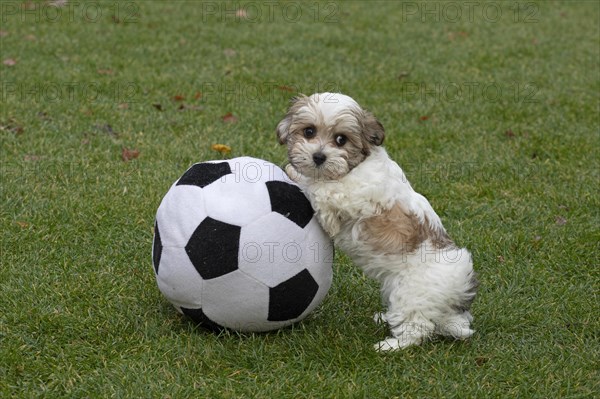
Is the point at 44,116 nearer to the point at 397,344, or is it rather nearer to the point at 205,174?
the point at 205,174

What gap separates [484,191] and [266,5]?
289 inches

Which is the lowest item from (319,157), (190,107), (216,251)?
(190,107)

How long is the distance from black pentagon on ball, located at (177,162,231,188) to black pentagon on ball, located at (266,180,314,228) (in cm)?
28

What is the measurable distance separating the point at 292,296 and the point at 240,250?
394mm

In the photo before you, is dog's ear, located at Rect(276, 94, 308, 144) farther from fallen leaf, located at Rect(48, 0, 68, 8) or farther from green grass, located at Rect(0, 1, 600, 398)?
fallen leaf, located at Rect(48, 0, 68, 8)

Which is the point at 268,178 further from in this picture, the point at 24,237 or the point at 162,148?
the point at 162,148

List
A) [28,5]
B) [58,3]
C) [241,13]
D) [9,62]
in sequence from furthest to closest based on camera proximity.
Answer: [241,13]
[58,3]
[28,5]
[9,62]

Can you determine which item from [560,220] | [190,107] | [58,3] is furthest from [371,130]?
[58,3]

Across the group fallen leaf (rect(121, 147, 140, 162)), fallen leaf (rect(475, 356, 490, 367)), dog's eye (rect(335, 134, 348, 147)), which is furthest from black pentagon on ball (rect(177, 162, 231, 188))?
fallen leaf (rect(121, 147, 140, 162))

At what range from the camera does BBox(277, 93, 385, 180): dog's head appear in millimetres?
3975

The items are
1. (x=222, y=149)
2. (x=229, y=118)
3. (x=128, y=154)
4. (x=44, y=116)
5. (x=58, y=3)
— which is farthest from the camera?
(x=58, y=3)

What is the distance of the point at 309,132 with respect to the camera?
13.3 feet

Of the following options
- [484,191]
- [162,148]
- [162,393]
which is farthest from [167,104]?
[162,393]

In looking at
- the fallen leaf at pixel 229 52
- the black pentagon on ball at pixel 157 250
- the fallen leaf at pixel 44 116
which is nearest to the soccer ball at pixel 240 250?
the black pentagon on ball at pixel 157 250
